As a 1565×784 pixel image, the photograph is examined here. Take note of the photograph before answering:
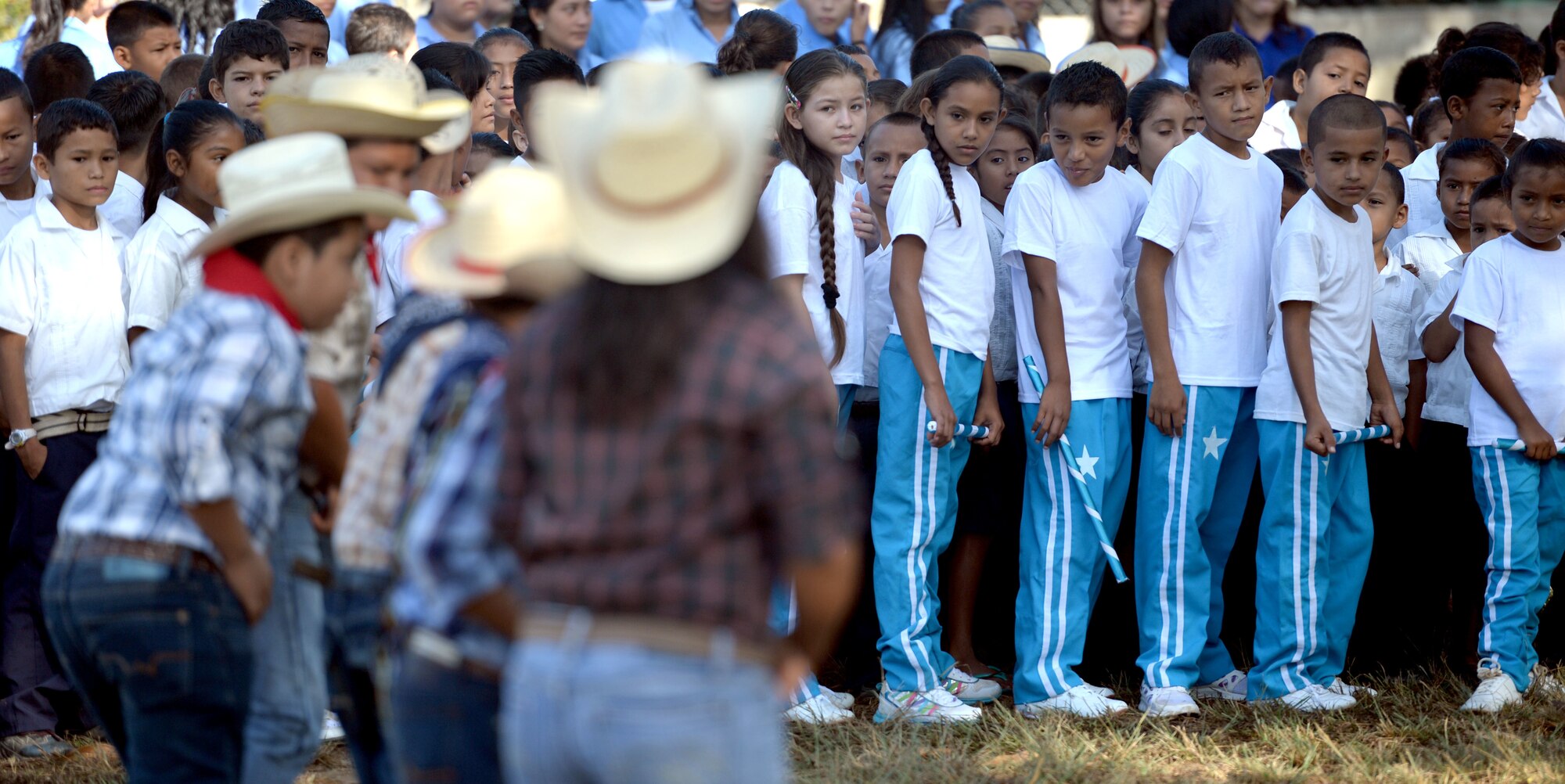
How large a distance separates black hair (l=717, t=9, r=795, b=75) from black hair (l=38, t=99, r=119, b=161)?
207 cm

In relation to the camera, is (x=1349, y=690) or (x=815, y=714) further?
(x=1349, y=690)

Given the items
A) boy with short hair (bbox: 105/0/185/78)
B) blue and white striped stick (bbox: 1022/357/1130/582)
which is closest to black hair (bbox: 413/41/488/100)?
boy with short hair (bbox: 105/0/185/78)

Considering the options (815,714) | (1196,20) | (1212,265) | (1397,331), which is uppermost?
(1196,20)

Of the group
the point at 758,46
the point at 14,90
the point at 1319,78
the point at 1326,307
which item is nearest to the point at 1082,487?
the point at 1326,307

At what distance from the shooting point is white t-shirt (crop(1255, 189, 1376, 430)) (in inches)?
192

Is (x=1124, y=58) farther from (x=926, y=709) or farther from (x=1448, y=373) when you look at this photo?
(x=926, y=709)

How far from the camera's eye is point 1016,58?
7293mm

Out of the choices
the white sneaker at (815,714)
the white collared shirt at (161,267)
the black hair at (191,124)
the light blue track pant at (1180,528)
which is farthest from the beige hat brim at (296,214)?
the light blue track pant at (1180,528)

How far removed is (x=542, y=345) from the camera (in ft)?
6.86

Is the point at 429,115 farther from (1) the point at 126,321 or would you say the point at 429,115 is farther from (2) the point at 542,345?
(1) the point at 126,321

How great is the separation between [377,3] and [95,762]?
3.63 meters

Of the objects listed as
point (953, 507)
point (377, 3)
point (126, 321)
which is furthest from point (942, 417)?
point (377, 3)

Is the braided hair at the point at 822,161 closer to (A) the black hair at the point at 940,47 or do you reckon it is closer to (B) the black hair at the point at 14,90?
(A) the black hair at the point at 940,47

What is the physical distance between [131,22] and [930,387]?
12.6ft
